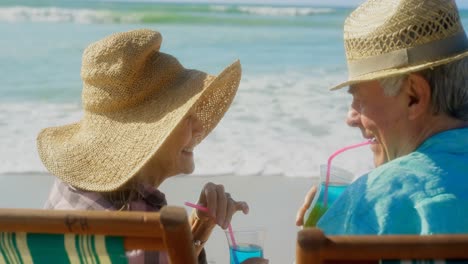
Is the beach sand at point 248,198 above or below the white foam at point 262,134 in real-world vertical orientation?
above

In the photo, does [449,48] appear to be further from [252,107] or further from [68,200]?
[252,107]

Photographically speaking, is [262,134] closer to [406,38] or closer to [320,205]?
[320,205]

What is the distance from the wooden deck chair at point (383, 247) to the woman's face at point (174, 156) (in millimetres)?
1090

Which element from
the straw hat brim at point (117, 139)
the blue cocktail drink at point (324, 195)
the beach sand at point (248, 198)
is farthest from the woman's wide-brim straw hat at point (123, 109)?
the beach sand at point (248, 198)

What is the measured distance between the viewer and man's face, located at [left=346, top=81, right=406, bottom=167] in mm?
2070

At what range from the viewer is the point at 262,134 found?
7.43 metres

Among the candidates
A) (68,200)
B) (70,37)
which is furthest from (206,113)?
(70,37)

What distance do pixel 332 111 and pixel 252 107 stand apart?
0.86m

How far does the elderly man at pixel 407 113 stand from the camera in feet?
5.90

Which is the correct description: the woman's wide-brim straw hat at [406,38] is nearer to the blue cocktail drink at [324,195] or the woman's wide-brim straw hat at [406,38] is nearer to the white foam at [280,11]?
the blue cocktail drink at [324,195]

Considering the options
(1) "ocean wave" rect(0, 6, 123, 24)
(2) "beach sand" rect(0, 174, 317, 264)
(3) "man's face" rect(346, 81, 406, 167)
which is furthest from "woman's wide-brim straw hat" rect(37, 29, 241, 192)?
(1) "ocean wave" rect(0, 6, 123, 24)

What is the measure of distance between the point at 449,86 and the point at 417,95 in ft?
0.26

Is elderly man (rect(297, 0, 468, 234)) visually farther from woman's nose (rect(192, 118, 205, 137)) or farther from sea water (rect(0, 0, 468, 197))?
sea water (rect(0, 0, 468, 197))

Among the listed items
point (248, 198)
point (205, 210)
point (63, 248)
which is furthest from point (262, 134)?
point (63, 248)
